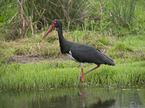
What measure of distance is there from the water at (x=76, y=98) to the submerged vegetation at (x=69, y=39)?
418 millimetres

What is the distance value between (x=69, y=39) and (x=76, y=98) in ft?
15.1

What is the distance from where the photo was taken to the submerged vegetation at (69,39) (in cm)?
622

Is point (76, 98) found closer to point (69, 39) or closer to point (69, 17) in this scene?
point (69, 39)

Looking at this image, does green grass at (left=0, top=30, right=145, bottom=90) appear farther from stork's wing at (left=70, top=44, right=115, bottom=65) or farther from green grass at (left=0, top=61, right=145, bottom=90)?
stork's wing at (left=70, top=44, right=115, bottom=65)

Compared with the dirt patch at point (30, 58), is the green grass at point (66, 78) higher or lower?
lower

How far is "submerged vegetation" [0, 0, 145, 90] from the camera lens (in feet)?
20.4

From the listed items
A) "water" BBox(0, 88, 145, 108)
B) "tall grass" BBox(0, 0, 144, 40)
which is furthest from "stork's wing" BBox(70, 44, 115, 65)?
"tall grass" BBox(0, 0, 144, 40)

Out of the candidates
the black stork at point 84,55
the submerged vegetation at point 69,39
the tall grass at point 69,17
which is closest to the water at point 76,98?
the submerged vegetation at point 69,39

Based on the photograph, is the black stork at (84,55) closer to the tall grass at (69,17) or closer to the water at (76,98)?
the water at (76,98)

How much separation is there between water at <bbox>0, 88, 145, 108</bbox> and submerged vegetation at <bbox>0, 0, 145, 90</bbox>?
418 mm

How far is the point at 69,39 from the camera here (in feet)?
31.6

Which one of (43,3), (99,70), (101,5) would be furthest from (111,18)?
(99,70)

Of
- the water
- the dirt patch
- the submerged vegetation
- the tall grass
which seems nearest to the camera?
the water

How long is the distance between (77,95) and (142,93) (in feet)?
4.08
